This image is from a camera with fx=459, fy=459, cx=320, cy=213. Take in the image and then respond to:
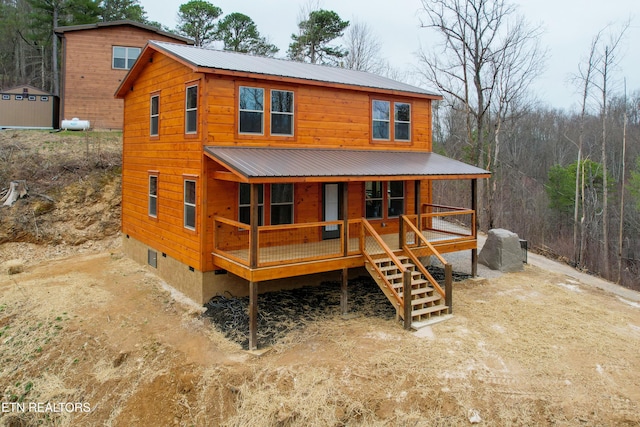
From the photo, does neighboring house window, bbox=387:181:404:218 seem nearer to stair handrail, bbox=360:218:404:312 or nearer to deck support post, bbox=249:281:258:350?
stair handrail, bbox=360:218:404:312

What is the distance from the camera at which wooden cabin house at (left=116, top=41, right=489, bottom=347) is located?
10766 millimetres

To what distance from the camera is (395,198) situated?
14.7 metres

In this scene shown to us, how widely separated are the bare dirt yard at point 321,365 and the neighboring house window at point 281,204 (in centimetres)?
251

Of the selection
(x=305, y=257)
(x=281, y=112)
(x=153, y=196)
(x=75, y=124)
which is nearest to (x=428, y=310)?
(x=305, y=257)

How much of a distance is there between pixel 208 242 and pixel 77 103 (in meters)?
16.3

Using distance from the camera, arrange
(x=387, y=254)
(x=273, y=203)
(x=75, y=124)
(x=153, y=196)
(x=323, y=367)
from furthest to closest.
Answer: (x=75, y=124), (x=153, y=196), (x=273, y=203), (x=387, y=254), (x=323, y=367)

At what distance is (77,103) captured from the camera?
75.5 feet

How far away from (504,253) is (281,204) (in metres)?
8.06

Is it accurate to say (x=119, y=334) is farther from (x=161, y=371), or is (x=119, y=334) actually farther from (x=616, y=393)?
(x=616, y=393)

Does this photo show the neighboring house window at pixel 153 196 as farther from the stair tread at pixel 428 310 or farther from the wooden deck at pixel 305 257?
the stair tread at pixel 428 310

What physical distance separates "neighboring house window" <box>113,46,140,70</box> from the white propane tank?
3.32m

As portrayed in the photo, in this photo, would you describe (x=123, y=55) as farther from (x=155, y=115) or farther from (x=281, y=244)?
(x=281, y=244)

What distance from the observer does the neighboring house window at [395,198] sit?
572 inches

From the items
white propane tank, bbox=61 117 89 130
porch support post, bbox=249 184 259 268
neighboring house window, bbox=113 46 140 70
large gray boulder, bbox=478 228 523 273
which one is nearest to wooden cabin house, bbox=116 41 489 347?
porch support post, bbox=249 184 259 268
